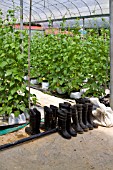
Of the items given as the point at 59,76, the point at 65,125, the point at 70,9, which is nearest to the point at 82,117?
the point at 65,125

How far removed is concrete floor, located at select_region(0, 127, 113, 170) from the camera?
7.30 feet

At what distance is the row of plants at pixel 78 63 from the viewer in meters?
4.46

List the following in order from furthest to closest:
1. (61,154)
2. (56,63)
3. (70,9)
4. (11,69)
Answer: (70,9), (56,63), (11,69), (61,154)

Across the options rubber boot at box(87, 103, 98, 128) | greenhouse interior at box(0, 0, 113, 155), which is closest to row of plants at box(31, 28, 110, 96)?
greenhouse interior at box(0, 0, 113, 155)

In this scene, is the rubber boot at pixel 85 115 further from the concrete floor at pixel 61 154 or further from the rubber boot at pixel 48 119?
the rubber boot at pixel 48 119

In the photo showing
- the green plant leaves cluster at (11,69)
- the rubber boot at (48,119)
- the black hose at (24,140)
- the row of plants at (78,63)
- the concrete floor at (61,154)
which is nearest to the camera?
the concrete floor at (61,154)

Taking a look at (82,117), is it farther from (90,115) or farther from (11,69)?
(11,69)

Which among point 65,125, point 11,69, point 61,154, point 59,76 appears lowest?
point 61,154

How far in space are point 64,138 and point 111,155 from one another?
618mm

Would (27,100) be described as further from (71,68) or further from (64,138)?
(71,68)

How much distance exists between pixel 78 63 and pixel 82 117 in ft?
5.84

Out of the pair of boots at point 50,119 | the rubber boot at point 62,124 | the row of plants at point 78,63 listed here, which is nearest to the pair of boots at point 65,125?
the rubber boot at point 62,124

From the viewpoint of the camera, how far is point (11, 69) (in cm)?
317

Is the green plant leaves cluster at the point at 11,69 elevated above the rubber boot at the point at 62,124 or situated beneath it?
elevated above
